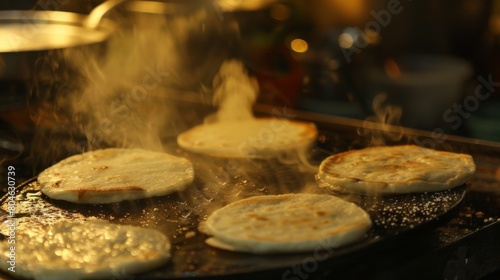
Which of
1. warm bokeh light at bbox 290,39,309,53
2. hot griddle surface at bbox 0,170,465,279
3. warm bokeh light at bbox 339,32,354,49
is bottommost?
hot griddle surface at bbox 0,170,465,279

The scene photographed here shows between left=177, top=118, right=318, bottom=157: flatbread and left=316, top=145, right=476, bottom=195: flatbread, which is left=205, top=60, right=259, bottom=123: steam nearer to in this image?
left=177, top=118, right=318, bottom=157: flatbread

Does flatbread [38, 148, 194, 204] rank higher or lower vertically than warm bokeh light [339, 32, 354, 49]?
lower

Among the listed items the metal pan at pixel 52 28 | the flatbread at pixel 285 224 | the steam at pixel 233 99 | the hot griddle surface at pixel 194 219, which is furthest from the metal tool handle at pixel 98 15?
the flatbread at pixel 285 224

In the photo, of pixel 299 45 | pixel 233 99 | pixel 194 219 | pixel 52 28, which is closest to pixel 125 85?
pixel 52 28

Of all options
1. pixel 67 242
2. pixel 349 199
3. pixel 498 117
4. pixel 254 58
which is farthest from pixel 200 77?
pixel 67 242

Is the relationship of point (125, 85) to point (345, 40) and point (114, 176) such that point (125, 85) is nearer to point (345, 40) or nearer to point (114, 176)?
point (114, 176)

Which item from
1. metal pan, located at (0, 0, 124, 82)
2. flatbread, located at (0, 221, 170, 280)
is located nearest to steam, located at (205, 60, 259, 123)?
metal pan, located at (0, 0, 124, 82)

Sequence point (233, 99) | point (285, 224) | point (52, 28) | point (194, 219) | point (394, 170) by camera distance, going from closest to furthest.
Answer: point (285, 224)
point (194, 219)
point (394, 170)
point (233, 99)
point (52, 28)

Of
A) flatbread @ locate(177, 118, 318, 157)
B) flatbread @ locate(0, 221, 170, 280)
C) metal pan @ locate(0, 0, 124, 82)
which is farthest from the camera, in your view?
metal pan @ locate(0, 0, 124, 82)
